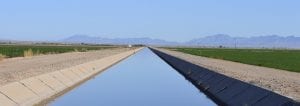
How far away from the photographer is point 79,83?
30672 mm

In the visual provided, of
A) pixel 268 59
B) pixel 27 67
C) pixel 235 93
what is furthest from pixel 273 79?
pixel 268 59

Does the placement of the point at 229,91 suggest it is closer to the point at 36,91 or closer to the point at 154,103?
the point at 154,103

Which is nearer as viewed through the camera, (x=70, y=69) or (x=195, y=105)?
(x=195, y=105)

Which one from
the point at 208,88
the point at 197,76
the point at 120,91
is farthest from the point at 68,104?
the point at 197,76

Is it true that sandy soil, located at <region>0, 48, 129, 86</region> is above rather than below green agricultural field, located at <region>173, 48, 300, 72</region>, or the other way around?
above

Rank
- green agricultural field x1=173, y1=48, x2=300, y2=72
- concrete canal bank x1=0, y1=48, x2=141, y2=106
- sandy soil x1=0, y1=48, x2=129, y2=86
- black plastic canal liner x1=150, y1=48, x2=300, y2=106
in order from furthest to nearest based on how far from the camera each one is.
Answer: green agricultural field x1=173, y1=48, x2=300, y2=72 → sandy soil x1=0, y1=48, x2=129, y2=86 → concrete canal bank x1=0, y1=48, x2=141, y2=106 → black plastic canal liner x1=150, y1=48, x2=300, y2=106

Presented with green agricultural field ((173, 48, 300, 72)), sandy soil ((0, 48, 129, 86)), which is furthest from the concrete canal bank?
green agricultural field ((173, 48, 300, 72))

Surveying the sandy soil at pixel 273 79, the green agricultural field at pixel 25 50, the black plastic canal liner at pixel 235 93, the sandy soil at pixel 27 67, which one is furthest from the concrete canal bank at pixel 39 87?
the green agricultural field at pixel 25 50

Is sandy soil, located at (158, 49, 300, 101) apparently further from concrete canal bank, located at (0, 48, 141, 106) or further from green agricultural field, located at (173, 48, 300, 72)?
concrete canal bank, located at (0, 48, 141, 106)

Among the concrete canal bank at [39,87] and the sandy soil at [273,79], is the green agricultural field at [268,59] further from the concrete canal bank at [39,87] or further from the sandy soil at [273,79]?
the concrete canal bank at [39,87]

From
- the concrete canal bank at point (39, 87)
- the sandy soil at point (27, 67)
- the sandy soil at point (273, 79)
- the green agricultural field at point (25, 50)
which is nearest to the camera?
the concrete canal bank at point (39, 87)

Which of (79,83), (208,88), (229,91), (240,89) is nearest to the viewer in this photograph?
(240,89)

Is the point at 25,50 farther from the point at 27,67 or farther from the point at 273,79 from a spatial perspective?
the point at 273,79

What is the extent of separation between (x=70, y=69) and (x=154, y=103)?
14294 mm
